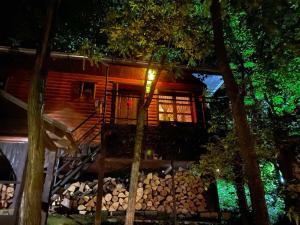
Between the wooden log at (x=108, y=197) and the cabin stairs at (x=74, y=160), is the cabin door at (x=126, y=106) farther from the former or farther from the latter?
the wooden log at (x=108, y=197)

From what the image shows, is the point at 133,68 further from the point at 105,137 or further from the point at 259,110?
the point at 259,110

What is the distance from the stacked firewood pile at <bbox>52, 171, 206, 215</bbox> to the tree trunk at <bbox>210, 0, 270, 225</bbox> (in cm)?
518

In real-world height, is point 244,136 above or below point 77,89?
below

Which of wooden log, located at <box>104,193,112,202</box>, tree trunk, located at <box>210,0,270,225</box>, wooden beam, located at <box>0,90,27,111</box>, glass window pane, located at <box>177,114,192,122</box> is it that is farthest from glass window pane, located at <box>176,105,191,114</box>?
wooden beam, located at <box>0,90,27,111</box>

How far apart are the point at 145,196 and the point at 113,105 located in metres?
4.78

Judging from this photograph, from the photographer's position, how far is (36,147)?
6.36 metres

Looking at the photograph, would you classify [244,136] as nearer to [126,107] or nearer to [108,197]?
[108,197]

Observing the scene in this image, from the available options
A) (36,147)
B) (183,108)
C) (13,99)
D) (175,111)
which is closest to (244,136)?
(36,147)

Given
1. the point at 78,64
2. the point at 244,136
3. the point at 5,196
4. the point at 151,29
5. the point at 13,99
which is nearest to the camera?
the point at 244,136

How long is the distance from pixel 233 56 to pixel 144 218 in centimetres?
898

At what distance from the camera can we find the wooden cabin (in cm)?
1245

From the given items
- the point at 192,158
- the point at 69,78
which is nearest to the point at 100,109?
the point at 69,78

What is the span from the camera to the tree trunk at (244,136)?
653cm

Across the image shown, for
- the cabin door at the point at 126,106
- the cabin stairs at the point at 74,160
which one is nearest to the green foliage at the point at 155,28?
the cabin stairs at the point at 74,160
